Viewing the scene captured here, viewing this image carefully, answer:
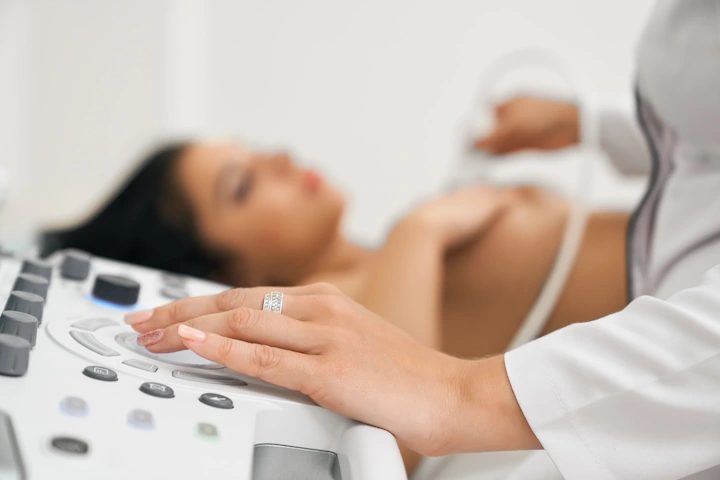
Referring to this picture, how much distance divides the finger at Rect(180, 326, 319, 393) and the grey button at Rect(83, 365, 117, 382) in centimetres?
6

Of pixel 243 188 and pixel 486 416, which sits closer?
pixel 486 416

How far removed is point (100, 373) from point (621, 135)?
978 millimetres

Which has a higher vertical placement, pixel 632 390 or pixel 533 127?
pixel 533 127

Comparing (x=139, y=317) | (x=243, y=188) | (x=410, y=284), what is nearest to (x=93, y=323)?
(x=139, y=317)

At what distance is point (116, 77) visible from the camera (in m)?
2.07

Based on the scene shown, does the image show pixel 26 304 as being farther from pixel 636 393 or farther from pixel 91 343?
pixel 636 393

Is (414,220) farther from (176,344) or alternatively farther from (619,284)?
(176,344)

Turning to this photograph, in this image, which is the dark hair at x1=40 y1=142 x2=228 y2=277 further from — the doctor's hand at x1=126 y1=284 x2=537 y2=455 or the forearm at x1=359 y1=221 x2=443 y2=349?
the doctor's hand at x1=126 y1=284 x2=537 y2=455

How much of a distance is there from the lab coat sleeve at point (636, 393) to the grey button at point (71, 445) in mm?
282

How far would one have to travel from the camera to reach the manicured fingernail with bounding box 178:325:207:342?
1.53 ft

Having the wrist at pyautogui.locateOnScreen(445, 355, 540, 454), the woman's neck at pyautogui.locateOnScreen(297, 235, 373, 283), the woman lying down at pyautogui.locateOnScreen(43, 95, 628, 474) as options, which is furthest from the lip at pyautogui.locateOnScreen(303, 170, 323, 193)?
the wrist at pyautogui.locateOnScreen(445, 355, 540, 454)

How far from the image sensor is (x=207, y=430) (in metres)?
0.40

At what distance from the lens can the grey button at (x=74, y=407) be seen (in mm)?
373

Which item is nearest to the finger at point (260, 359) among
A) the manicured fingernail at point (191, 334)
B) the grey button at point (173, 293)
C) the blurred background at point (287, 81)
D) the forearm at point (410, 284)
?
the manicured fingernail at point (191, 334)
